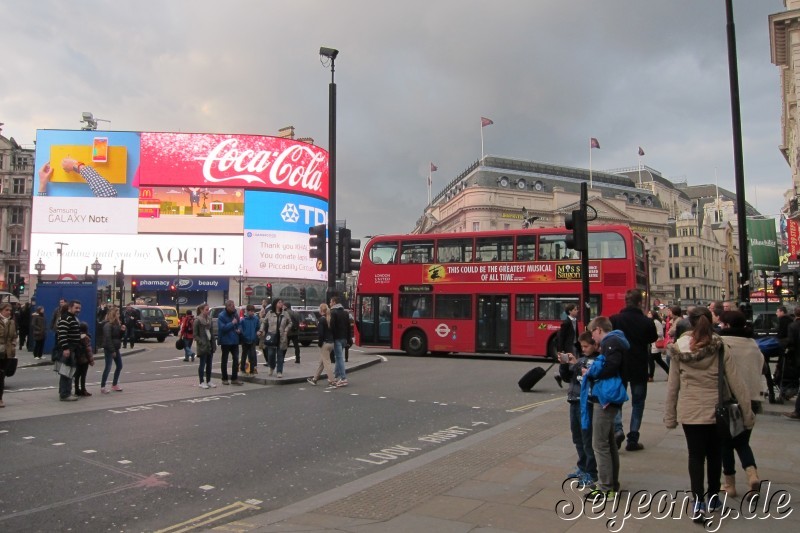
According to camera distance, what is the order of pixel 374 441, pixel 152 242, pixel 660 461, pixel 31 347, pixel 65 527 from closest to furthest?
pixel 65 527 → pixel 660 461 → pixel 374 441 → pixel 31 347 → pixel 152 242

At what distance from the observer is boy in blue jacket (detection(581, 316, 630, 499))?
5.18 m

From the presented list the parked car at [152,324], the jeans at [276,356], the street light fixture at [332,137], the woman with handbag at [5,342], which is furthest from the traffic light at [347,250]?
the parked car at [152,324]

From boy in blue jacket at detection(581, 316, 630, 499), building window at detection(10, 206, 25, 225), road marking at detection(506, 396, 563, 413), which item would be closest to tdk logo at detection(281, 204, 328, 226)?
building window at detection(10, 206, 25, 225)

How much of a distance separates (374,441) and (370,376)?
756 centimetres

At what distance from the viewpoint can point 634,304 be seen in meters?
7.53

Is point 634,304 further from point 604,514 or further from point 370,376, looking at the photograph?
point 370,376

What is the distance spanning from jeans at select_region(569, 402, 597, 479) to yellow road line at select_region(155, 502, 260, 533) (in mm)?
2937

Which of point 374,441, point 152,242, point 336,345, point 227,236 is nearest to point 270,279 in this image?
point 227,236

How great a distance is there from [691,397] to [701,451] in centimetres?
41

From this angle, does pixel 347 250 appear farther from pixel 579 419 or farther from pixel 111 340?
pixel 579 419

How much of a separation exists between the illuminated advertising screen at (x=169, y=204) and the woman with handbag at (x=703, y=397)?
203 ft

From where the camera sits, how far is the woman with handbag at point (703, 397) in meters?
4.70

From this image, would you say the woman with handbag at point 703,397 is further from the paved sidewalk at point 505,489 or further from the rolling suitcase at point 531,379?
the rolling suitcase at point 531,379

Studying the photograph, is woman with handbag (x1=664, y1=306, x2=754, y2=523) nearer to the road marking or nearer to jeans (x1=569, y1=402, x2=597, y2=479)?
jeans (x1=569, y1=402, x2=597, y2=479)
